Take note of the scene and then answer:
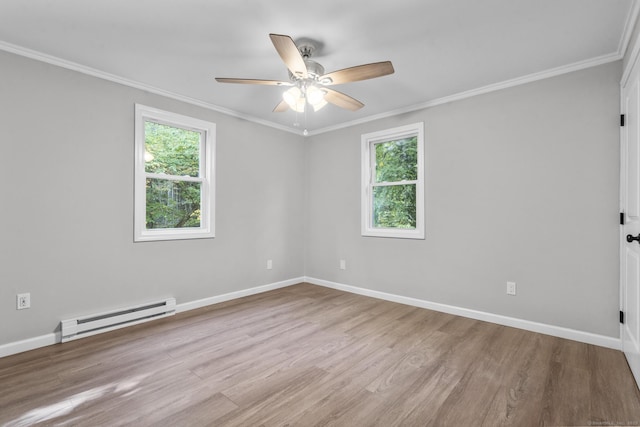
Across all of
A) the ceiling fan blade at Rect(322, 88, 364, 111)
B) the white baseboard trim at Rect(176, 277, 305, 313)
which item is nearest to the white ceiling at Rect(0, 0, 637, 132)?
the ceiling fan blade at Rect(322, 88, 364, 111)

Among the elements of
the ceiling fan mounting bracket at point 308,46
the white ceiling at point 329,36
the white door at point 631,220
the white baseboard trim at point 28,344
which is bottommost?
the white baseboard trim at point 28,344

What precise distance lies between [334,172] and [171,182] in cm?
221

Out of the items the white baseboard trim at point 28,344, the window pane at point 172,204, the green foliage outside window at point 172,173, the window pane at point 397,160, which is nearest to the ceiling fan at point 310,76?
the window pane at point 397,160

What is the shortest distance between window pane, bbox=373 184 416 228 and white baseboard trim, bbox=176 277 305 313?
5.24 ft

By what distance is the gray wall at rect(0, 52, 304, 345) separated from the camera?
2471 mm

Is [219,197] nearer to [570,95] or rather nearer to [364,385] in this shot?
[364,385]

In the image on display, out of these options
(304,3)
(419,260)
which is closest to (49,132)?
(304,3)

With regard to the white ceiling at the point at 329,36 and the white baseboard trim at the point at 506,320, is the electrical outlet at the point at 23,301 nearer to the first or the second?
the white ceiling at the point at 329,36

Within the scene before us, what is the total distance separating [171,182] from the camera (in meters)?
3.52

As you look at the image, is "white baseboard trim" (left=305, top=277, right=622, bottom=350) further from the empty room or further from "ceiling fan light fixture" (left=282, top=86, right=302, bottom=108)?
"ceiling fan light fixture" (left=282, top=86, right=302, bottom=108)

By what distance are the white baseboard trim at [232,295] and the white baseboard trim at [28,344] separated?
3.50 ft

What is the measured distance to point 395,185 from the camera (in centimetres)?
401

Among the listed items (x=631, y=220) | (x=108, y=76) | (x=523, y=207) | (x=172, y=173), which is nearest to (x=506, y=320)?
(x=523, y=207)

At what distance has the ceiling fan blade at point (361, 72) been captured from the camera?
6.82ft
